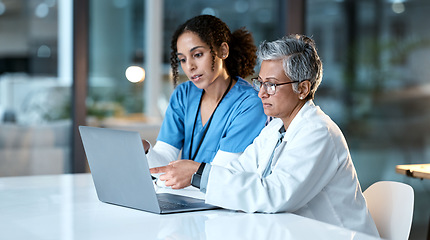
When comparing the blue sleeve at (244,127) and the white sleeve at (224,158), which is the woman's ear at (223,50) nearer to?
the blue sleeve at (244,127)

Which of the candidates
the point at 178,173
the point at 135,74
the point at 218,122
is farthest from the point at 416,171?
the point at 135,74

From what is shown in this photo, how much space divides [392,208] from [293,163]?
1.39ft

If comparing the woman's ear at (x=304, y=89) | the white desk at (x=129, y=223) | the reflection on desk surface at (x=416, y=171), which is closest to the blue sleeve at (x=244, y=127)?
the woman's ear at (x=304, y=89)

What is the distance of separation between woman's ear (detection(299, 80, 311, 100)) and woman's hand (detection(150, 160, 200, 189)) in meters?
0.38

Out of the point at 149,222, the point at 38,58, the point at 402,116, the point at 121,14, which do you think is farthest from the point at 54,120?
the point at 149,222

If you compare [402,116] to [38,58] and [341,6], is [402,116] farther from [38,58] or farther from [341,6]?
[38,58]

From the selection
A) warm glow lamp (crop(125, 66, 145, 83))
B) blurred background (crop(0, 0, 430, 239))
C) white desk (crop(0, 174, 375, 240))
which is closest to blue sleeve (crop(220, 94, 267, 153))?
white desk (crop(0, 174, 375, 240))

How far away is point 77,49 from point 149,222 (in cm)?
245

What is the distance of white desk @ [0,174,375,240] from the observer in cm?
122

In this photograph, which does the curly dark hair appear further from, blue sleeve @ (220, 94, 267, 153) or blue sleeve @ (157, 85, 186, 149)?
blue sleeve @ (220, 94, 267, 153)

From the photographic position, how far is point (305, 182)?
149cm

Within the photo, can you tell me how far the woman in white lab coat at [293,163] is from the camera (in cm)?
148

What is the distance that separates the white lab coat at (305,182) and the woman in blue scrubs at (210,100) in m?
0.38

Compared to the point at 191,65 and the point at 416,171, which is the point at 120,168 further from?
the point at 416,171
